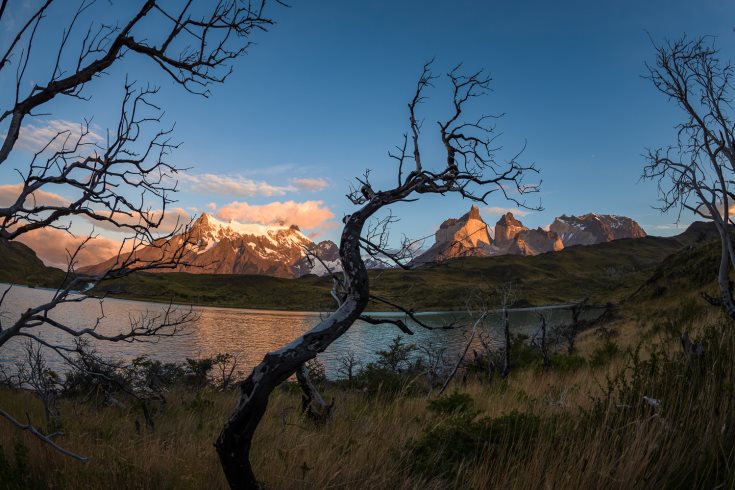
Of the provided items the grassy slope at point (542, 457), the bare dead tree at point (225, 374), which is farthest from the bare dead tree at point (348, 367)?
the grassy slope at point (542, 457)

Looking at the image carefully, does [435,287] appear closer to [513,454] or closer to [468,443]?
[468,443]

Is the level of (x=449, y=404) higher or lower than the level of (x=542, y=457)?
lower

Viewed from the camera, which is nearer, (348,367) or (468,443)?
(468,443)

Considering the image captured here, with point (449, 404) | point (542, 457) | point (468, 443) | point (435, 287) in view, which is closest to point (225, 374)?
point (449, 404)

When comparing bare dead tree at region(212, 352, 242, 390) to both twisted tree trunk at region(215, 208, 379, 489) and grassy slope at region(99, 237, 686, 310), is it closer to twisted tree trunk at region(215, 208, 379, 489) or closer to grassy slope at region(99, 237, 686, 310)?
twisted tree trunk at region(215, 208, 379, 489)

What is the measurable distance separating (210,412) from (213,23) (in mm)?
8120

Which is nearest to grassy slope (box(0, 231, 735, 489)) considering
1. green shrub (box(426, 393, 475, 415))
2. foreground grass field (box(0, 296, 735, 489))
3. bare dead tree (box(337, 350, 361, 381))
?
foreground grass field (box(0, 296, 735, 489))

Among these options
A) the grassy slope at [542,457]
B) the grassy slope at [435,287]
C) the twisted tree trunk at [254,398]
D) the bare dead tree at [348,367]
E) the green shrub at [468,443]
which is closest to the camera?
the twisted tree trunk at [254,398]

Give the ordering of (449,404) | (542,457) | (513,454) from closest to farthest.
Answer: (542,457) < (513,454) < (449,404)

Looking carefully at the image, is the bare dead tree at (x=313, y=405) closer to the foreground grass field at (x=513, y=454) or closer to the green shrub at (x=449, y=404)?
the foreground grass field at (x=513, y=454)

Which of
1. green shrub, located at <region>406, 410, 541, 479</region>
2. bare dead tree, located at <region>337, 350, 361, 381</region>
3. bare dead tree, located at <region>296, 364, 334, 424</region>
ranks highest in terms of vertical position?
green shrub, located at <region>406, 410, 541, 479</region>

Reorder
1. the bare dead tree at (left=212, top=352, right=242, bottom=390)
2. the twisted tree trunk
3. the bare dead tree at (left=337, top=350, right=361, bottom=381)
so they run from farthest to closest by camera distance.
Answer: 1. the bare dead tree at (left=337, top=350, right=361, bottom=381)
2. the bare dead tree at (left=212, top=352, right=242, bottom=390)
3. the twisted tree trunk

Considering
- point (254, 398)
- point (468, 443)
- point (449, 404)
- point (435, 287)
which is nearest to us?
point (254, 398)

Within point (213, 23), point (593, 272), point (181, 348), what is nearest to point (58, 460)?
point (213, 23)
